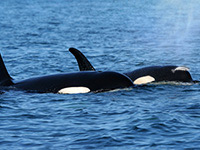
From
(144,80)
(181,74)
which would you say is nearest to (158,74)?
(144,80)

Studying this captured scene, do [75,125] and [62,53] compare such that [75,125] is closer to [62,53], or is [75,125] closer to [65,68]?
[65,68]

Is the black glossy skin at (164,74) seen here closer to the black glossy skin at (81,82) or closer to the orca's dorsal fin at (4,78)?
the black glossy skin at (81,82)

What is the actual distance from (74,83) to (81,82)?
20cm

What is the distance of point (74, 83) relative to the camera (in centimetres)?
1310

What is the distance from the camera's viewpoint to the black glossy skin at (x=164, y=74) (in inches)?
571

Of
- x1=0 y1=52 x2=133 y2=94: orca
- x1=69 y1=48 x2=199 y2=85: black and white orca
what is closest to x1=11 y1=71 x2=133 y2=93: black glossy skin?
x1=0 y1=52 x2=133 y2=94: orca

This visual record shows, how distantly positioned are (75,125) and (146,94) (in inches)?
138

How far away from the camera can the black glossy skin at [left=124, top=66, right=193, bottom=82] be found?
14492 millimetres

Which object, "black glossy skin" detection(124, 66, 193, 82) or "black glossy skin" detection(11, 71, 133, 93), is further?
"black glossy skin" detection(124, 66, 193, 82)

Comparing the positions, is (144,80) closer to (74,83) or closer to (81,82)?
(81,82)

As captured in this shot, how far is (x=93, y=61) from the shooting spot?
863 inches

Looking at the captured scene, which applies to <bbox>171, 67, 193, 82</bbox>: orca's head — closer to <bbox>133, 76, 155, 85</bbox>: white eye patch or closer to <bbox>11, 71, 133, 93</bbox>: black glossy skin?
<bbox>133, 76, 155, 85</bbox>: white eye patch

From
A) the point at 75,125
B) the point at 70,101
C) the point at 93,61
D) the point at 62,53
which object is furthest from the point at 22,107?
the point at 62,53

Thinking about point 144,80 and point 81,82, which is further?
point 144,80
